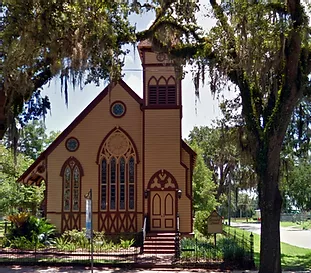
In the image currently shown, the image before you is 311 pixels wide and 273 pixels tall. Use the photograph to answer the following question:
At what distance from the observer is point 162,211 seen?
21609 mm

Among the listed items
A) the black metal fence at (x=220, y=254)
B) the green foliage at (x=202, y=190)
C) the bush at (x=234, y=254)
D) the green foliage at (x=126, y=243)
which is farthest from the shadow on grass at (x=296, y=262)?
the green foliage at (x=202, y=190)

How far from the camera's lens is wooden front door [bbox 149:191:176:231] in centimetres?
2139

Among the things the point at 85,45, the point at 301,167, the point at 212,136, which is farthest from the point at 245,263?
A: the point at 212,136

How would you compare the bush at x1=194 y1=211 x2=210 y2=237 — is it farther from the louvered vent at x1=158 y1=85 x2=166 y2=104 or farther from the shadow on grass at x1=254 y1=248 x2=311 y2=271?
the louvered vent at x1=158 y1=85 x2=166 y2=104

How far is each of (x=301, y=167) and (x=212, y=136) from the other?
1220 centimetres

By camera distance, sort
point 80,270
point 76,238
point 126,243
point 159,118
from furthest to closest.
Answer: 1. point 159,118
2. point 76,238
3. point 126,243
4. point 80,270

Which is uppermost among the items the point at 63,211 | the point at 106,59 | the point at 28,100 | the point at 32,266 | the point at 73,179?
the point at 106,59

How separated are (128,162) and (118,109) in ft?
8.85

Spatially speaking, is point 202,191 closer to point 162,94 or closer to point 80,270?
point 162,94

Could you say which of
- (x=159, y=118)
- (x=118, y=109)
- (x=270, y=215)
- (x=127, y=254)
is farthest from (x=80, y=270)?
(x=118, y=109)

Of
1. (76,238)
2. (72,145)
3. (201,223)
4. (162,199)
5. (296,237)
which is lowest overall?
(296,237)

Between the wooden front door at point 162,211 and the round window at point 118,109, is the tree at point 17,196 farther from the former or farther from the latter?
the wooden front door at point 162,211

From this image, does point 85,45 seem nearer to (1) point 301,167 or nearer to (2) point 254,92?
(2) point 254,92

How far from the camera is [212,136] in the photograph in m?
47.8
